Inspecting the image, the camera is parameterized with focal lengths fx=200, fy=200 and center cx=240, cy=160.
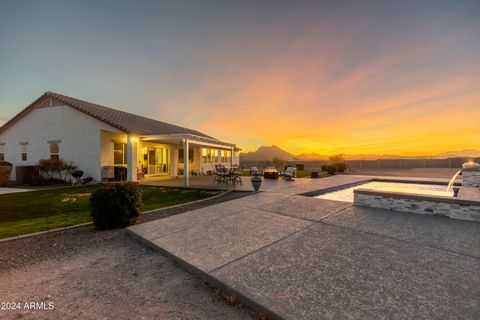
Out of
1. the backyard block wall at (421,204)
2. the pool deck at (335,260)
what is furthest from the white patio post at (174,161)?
the backyard block wall at (421,204)

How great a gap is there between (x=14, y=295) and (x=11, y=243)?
8.86ft

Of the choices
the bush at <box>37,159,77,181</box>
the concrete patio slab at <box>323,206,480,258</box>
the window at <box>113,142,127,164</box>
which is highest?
the window at <box>113,142,127,164</box>

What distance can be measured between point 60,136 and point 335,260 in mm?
19025

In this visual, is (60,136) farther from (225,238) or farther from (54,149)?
(225,238)

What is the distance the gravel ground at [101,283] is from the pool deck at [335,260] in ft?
1.01

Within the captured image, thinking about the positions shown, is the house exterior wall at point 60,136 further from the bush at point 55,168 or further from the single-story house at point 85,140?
the bush at point 55,168

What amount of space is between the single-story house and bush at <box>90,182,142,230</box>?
6718 mm

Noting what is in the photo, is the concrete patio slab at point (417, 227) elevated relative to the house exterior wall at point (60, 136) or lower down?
lower down

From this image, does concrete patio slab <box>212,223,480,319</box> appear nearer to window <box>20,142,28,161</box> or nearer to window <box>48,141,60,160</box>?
window <box>48,141,60,160</box>

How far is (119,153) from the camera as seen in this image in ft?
49.0

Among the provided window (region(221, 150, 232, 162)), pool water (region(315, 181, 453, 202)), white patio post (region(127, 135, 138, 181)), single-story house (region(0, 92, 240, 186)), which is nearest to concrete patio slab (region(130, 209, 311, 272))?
pool water (region(315, 181, 453, 202))

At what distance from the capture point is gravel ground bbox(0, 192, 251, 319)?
234 centimetres

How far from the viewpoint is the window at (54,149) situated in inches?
583

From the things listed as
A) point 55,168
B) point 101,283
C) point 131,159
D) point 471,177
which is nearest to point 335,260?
point 101,283
